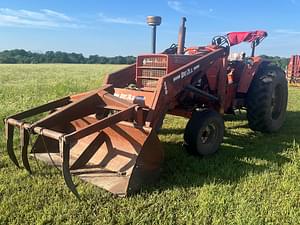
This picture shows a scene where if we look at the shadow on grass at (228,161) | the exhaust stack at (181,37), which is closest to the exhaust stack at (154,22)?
the exhaust stack at (181,37)

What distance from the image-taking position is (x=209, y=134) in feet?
15.8

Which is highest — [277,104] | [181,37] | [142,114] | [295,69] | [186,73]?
[181,37]

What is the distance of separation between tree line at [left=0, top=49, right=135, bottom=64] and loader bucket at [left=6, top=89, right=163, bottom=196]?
61.4 meters

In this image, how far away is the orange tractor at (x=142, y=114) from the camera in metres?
3.68

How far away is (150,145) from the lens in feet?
12.2

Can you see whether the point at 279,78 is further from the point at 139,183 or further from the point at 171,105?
the point at 139,183

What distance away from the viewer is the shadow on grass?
3.91 meters

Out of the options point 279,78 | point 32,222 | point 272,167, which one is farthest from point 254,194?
point 279,78

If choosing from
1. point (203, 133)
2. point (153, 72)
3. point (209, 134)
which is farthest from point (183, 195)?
point (153, 72)

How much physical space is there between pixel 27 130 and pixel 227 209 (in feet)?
7.05

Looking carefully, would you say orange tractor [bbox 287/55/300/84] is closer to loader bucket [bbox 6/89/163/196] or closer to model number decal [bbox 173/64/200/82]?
model number decal [bbox 173/64/200/82]

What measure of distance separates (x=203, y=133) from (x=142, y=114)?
45.2 inches

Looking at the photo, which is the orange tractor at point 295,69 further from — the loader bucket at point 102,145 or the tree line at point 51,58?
the tree line at point 51,58

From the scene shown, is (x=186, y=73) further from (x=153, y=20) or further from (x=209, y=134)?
(x=153, y=20)
